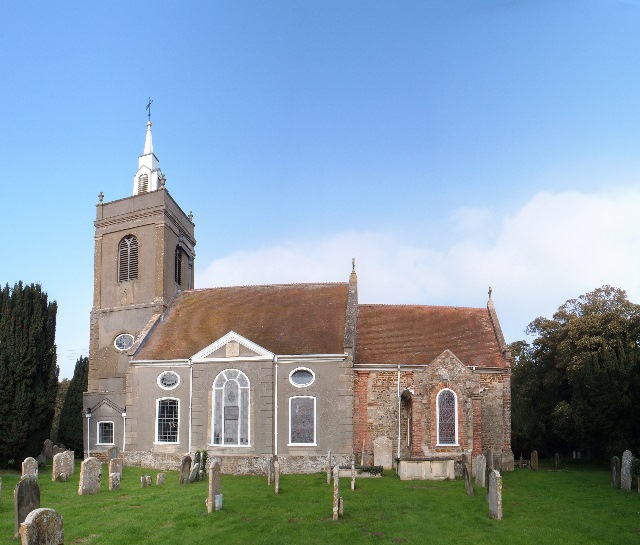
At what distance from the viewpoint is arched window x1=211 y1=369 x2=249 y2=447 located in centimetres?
2870

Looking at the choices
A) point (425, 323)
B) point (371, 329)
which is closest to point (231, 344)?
point (371, 329)

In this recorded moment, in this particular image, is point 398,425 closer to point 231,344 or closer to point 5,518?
point 231,344

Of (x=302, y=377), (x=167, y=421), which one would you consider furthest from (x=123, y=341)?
(x=302, y=377)

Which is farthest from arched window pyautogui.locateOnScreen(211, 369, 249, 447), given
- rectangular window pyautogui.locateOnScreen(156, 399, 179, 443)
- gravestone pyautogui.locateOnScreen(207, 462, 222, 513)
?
gravestone pyautogui.locateOnScreen(207, 462, 222, 513)

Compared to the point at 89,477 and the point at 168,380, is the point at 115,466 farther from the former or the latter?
the point at 168,380

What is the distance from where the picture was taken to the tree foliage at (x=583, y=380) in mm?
33156

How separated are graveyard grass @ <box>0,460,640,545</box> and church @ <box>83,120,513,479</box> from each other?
3.94m

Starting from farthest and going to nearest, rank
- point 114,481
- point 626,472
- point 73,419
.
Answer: point 73,419, point 626,472, point 114,481

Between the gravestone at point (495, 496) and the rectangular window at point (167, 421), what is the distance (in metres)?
17.0

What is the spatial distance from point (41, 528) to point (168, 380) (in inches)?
773

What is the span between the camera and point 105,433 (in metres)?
33.2

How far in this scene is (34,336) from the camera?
98.3 ft

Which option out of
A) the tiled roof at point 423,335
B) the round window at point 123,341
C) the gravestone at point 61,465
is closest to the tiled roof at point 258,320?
the tiled roof at point 423,335

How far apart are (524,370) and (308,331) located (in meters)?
23.4
